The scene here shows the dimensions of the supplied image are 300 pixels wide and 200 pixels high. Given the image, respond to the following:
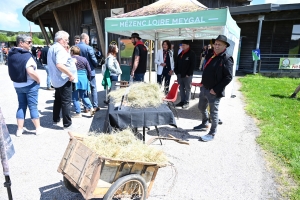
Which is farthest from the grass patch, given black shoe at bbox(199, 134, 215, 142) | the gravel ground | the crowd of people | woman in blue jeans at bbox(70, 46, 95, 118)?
woman in blue jeans at bbox(70, 46, 95, 118)

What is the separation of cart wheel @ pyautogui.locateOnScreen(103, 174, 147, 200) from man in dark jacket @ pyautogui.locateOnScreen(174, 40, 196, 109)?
13.9ft

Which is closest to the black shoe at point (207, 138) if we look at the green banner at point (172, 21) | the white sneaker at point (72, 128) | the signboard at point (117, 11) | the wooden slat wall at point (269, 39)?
the green banner at point (172, 21)

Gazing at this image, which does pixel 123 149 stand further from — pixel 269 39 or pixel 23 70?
pixel 269 39

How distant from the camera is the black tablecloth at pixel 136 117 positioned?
118 inches

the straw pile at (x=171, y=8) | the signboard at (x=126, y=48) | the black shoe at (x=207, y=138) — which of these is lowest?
the black shoe at (x=207, y=138)

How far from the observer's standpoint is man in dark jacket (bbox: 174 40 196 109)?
19.7ft

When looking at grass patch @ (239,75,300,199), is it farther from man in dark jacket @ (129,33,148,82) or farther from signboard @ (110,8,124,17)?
signboard @ (110,8,124,17)

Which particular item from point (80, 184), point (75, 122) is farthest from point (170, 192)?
point (75, 122)

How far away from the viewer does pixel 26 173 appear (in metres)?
3.02

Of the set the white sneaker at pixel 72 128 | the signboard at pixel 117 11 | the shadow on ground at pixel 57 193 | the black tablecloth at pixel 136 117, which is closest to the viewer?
the shadow on ground at pixel 57 193

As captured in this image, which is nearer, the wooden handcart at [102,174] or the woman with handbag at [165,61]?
the wooden handcart at [102,174]

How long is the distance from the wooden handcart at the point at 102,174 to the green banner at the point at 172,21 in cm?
370

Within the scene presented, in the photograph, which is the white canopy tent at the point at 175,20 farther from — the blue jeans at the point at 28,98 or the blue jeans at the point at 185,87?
the blue jeans at the point at 28,98

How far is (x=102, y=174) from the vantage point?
197cm
